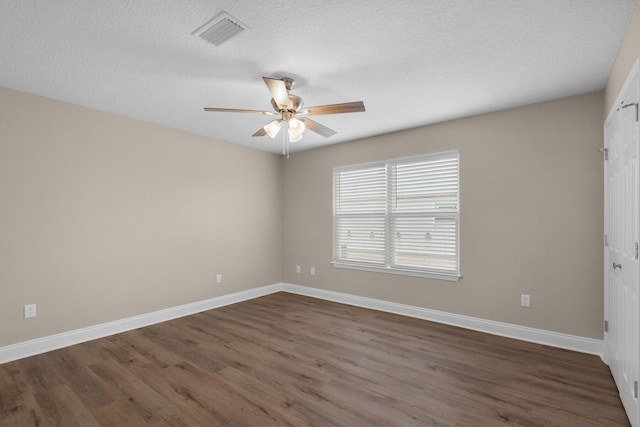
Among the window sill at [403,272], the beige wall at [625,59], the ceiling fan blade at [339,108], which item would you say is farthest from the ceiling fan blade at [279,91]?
the window sill at [403,272]

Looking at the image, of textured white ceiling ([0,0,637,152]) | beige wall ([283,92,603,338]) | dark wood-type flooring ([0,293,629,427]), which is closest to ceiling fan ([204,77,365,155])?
textured white ceiling ([0,0,637,152])

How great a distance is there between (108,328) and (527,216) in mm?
4752

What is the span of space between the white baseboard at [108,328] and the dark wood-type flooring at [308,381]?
113mm

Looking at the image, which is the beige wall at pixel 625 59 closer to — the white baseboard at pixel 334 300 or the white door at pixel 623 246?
the white door at pixel 623 246

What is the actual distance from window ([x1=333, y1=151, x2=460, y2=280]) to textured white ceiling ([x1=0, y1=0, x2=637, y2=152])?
955mm

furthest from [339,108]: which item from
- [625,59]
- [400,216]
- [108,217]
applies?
[108,217]

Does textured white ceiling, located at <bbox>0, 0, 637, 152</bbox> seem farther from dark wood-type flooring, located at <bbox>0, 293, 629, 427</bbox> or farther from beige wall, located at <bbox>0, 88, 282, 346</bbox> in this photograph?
dark wood-type flooring, located at <bbox>0, 293, 629, 427</bbox>

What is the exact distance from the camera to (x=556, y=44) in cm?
220

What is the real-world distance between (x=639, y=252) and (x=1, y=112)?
16.3 ft

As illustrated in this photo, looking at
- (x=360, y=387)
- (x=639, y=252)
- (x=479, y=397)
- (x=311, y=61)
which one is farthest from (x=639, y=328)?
(x=311, y=61)

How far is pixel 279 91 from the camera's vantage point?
7.97 feet

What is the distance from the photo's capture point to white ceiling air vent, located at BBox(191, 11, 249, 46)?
6.34 ft

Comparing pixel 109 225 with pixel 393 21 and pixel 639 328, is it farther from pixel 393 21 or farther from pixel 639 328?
pixel 639 328

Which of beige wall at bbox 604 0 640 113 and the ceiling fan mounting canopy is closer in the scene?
beige wall at bbox 604 0 640 113
